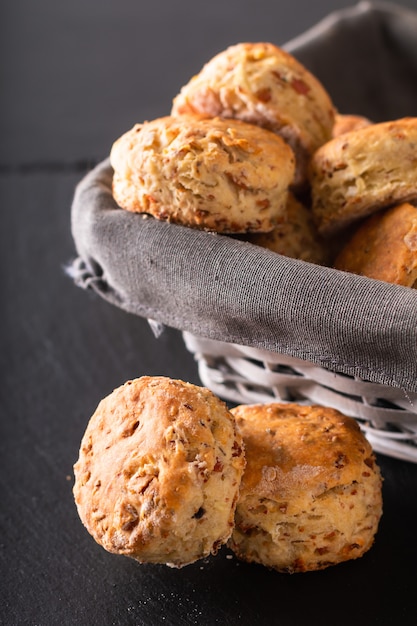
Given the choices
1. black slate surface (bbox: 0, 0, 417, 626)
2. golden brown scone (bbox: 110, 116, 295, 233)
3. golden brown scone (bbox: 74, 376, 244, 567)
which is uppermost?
golden brown scone (bbox: 110, 116, 295, 233)

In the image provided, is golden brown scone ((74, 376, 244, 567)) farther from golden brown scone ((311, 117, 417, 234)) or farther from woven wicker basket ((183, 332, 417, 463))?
golden brown scone ((311, 117, 417, 234))

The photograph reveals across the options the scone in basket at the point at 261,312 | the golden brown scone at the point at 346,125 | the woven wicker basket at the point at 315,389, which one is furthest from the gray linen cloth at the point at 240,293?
the golden brown scone at the point at 346,125

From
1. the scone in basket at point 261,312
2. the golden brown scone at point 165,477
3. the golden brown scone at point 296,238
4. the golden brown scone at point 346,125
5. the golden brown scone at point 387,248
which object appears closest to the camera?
the golden brown scone at point 165,477

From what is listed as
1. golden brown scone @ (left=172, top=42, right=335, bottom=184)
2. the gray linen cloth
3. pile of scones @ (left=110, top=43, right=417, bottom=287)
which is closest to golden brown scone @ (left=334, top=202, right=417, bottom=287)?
pile of scones @ (left=110, top=43, right=417, bottom=287)

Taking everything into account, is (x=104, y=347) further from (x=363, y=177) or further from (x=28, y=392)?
(x=363, y=177)

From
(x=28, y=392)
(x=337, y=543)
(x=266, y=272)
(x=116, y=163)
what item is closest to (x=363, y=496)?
(x=337, y=543)

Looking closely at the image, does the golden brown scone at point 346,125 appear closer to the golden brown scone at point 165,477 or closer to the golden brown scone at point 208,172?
the golden brown scone at point 208,172

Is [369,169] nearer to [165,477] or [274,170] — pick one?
[274,170]

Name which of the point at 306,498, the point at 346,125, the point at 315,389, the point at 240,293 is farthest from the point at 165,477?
the point at 346,125
